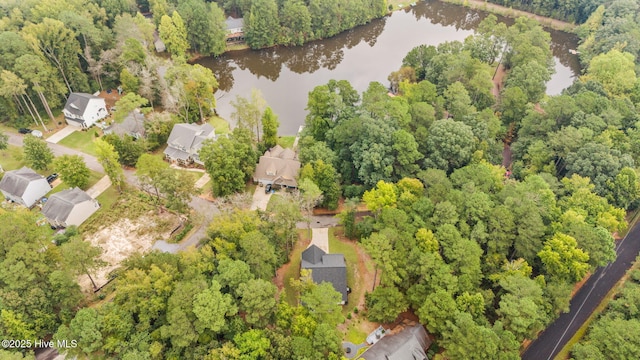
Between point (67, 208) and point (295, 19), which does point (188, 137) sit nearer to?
point (67, 208)

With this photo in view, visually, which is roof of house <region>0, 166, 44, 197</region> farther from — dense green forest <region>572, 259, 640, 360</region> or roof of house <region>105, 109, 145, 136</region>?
dense green forest <region>572, 259, 640, 360</region>

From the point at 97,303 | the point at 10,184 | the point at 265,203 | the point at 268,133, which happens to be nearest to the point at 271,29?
the point at 268,133

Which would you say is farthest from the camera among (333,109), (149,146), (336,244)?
(149,146)

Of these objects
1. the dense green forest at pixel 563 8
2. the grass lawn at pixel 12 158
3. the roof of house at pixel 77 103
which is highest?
the dense green forest at pixel 563 8

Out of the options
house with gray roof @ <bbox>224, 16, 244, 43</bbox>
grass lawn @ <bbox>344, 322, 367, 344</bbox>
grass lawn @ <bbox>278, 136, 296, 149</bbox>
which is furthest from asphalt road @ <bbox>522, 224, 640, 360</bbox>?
house with gray roof @ <bbox>224, 16, 244, 43</bbox>

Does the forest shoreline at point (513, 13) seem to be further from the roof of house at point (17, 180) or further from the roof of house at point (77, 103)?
the roof of house at point (17, 180)

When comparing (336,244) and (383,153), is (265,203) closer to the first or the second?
(336,244)

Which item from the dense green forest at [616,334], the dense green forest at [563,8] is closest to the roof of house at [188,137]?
the dense green forest at [616,334]
